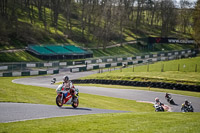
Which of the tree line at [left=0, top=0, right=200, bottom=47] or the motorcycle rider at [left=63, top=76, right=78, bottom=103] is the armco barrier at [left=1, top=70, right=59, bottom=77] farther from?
the motorcycle rider at [left=63, top=76, right=78, bottom=103]

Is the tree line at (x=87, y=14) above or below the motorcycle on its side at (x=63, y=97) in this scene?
above

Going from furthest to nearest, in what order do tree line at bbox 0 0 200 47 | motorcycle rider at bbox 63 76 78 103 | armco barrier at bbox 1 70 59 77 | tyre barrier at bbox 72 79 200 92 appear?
tree line at bbox 0 0 200 47 < armco barrier at bbox 1 70 59 77 < tyre barrier at bbox 72 79 200 92 < motorcycle rider at bbox 63 76 78 103

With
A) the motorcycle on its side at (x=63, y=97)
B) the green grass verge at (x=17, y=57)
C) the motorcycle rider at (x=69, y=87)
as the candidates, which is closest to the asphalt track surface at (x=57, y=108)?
the motorcycle on its side at (x=63, y=97)

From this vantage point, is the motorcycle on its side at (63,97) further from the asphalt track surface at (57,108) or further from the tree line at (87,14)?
the tree line at (87,14)

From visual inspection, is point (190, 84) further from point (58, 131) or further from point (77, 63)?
point (77, 63)

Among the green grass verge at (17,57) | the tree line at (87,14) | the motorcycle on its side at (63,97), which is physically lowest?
the motorcycle on its side at (63,97)

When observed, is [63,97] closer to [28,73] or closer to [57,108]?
[57,108]

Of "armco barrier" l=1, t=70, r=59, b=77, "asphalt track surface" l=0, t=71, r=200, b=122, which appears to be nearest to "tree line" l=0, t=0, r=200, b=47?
"armco barrier" l=1, t=70, r=59, b=77

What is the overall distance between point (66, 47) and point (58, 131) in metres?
59.1

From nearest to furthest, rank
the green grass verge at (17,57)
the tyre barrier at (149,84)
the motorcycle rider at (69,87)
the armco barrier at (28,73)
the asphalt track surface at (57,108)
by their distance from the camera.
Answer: the asphalt track surface at (57,108)
the motorcycle rider at (69,87)
the tyre barrier at (149,84)
the armco barrier at (28,73)
the green grass verge at (17,57)

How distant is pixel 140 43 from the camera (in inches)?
3398

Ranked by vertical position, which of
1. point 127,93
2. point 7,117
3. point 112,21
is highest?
point 112,21

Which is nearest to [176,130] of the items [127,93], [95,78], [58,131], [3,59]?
[58,131]

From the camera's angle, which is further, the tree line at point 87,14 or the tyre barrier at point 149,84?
the tree line at point 87,14
